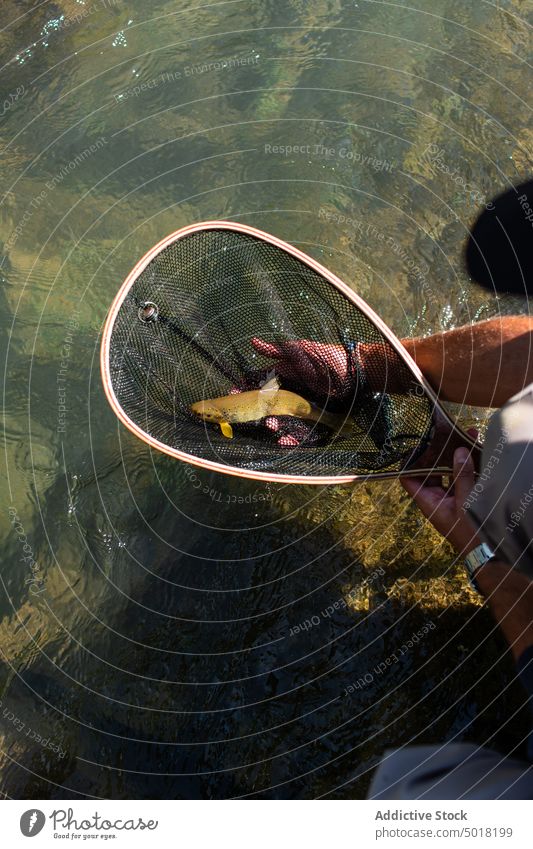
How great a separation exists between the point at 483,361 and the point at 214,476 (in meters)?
1.38

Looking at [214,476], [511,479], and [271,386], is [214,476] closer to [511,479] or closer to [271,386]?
[271,386]

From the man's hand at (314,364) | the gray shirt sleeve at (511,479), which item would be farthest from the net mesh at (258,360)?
the gray shirt sleeve at (511,479)

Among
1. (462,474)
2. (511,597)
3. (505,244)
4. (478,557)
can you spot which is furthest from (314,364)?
(505,244)

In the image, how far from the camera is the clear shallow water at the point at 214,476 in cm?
288

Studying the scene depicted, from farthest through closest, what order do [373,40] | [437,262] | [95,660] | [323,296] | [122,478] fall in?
1. [373,40]
2. [437,262]
3. [122,478]
4. [95,660]
5. [323,296]

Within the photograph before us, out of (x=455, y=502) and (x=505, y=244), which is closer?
(x=455, y=502)

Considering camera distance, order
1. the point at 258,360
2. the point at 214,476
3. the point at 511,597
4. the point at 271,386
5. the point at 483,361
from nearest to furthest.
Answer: the point at 511,597
the point at 483,361
the point at 271,386
the point at 258,360
the point at 214,476

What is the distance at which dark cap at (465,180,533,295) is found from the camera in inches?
143

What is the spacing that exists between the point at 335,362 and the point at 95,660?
1.72 metres

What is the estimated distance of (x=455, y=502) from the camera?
261 centimetres

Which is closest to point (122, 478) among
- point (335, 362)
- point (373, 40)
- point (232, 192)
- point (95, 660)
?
point (95, 660)

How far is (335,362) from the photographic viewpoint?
284 centimetres

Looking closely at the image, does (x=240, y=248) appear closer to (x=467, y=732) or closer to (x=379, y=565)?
(x=379, y=565)

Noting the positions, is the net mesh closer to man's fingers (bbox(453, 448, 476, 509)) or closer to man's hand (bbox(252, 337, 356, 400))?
man's hand (bbox(252, 337, 356, 400))
